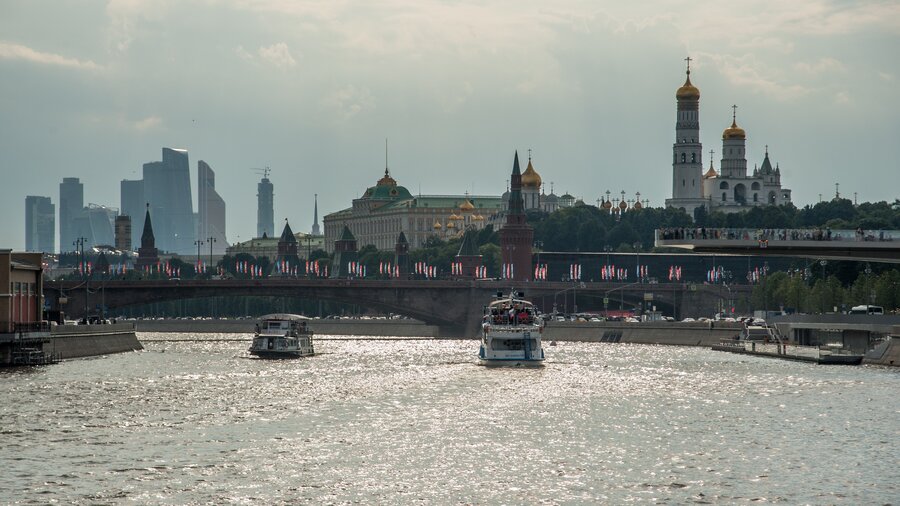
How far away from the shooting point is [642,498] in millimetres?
65562

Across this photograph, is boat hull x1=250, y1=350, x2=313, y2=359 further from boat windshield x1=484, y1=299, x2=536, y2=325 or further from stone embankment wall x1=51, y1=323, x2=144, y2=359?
boat windshield x1=484, y1=299, x2=536, y2=325

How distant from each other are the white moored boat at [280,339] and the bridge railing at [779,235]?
3166 cm

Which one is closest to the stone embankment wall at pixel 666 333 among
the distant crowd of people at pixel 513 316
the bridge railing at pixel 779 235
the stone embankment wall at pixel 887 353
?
the bridge railing at pixel 779 235

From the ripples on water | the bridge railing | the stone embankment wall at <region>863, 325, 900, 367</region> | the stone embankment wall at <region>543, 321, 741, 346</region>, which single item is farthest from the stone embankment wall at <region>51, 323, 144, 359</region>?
the stone embankment wall at <region>863, 325, 900, 367</region>

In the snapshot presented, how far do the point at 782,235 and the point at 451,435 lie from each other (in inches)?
2261

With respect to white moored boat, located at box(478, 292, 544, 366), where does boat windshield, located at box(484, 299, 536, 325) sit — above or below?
above

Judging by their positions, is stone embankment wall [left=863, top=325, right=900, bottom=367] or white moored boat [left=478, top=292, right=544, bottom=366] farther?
white moored boat [left=478, top=292, right=544, bottom=366]

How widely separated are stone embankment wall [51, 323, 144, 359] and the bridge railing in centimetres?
4324

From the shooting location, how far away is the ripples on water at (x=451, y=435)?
6756 centimetres

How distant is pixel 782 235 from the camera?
444ft

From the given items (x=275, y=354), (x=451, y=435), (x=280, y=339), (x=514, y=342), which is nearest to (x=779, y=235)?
(x=514, y=342)

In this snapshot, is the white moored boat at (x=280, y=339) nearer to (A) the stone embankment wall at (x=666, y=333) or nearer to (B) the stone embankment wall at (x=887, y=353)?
(A) the stone embankment wall at (x=666, y=333)

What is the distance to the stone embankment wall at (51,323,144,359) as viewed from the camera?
136 metres

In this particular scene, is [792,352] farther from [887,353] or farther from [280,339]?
[280,339]
